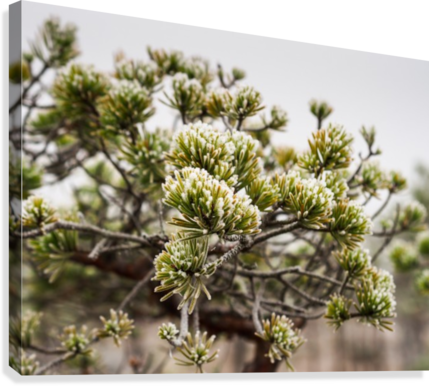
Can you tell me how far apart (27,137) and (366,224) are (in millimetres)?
1098

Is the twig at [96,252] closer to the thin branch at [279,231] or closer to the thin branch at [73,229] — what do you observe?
the thin branch at [73,229]

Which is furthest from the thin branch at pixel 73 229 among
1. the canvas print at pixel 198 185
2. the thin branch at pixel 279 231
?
the thin branch at pixel 279 231

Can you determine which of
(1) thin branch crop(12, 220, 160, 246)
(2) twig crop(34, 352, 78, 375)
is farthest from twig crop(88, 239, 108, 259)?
(2) twig crop(34, 352, 78, 375)

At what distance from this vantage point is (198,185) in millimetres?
624

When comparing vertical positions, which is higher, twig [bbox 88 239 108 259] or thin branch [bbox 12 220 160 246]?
thin branch [bbox 12 220 160 246]

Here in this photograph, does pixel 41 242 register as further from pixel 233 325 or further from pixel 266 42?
pixel 266 42

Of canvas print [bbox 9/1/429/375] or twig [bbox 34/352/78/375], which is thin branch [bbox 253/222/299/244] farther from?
twig [bbox 34/352/78/375]

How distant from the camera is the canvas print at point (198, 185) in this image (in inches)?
29.5

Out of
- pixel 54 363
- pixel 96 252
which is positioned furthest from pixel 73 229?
pixel 54 363

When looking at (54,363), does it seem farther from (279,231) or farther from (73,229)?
(279,231)

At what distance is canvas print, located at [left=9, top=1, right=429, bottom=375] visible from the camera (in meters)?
0.75

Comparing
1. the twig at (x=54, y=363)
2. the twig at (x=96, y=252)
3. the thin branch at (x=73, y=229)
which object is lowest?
the twig at (x=54, y=363)

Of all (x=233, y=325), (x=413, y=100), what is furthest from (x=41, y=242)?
(x=413, y=100)

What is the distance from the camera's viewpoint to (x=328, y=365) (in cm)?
402
